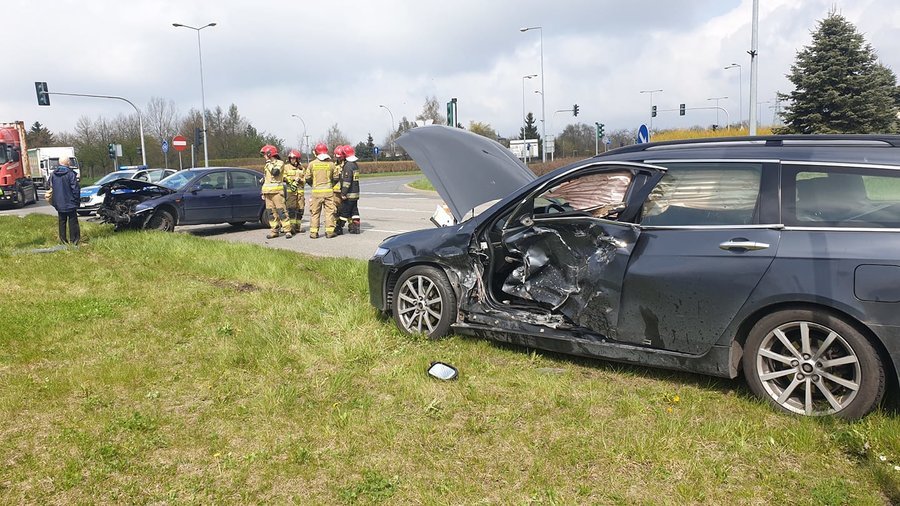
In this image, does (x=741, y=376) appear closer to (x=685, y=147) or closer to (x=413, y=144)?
(x=685, y=147)

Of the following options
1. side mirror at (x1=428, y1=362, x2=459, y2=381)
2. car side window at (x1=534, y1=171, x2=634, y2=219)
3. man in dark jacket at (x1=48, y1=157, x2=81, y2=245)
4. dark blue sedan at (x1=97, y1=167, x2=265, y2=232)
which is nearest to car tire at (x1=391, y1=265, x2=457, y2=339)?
side mirror at (x1=428, y1=362, x2=459, y2=381)

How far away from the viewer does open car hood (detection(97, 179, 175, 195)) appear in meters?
13.0

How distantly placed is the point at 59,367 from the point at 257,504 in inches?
111

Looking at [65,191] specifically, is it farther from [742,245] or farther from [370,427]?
[742,245]

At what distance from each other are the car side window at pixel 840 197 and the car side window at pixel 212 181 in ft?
40.1

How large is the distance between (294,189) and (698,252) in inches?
408

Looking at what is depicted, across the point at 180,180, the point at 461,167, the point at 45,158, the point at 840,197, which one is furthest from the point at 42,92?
the point at 840,197

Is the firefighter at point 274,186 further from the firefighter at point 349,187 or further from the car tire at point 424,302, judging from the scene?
the car tire at point 424,302

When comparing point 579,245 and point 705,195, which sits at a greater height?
point 705,195

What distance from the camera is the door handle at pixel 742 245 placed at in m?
3.68

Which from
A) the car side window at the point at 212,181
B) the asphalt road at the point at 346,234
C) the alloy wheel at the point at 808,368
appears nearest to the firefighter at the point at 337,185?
the asphalt road at the point at 346,234

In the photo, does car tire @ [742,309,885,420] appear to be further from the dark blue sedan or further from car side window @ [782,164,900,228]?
the dark blue sedan

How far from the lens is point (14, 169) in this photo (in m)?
25.3

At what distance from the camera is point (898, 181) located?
136 inches
